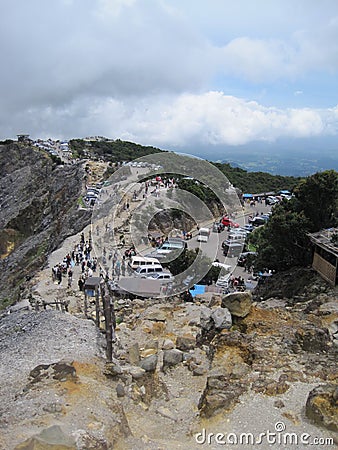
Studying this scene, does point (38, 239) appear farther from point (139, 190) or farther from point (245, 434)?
point (245, 434)

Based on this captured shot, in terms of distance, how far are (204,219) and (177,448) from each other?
2006 cm

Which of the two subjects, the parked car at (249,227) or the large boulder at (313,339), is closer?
the large boulder at (313,339)

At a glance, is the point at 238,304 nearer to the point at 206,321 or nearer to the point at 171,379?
the point at 206,321

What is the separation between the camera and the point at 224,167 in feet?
287

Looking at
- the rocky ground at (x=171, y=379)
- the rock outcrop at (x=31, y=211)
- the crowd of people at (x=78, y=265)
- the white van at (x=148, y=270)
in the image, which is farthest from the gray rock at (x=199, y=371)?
the rock outcrop at (x=31, y=211)

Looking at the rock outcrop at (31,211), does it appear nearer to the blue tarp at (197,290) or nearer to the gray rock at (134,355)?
the blue tarp at (197,290)

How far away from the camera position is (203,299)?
21078mm

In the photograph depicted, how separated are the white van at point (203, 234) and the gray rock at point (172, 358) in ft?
47.4

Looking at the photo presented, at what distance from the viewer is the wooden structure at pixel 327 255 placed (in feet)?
62.7

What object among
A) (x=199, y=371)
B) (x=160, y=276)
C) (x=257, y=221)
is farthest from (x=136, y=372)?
(x=257, y=221)

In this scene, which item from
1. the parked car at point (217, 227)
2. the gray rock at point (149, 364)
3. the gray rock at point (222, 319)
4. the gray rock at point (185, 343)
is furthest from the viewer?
the parked car at point (217, 227)

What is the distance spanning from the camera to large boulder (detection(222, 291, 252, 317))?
49.9 feet

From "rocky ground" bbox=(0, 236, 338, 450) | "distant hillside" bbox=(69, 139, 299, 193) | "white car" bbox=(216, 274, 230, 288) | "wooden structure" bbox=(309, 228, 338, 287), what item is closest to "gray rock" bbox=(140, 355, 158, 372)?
"rocky ground" bbox=(0, 236, 338, 450)

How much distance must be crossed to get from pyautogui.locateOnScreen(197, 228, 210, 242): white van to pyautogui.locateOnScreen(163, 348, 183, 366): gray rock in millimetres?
14440
